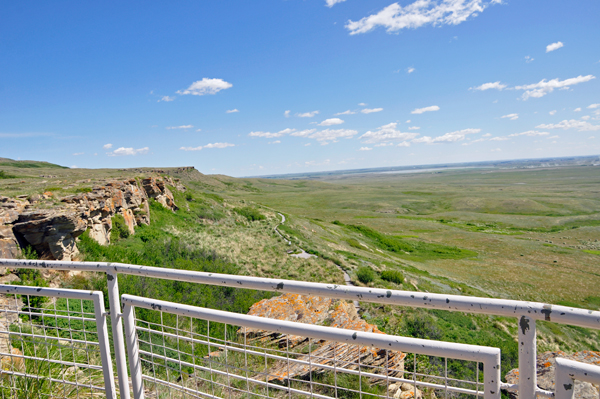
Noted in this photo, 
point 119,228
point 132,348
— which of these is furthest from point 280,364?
point 119,228

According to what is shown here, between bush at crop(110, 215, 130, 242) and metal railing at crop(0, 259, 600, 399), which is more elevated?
metal railing at crop(0, 259, 600, 399)

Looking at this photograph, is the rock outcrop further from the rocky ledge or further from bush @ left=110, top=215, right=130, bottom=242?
bush @ left=110, top=215, right=130, bottom=242

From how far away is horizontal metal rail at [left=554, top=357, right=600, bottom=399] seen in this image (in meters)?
1.36

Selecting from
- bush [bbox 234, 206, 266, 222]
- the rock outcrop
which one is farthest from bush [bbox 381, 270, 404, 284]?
bush [bbox 234, 206, 266, 222]

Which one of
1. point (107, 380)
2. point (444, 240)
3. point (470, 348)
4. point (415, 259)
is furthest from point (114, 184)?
point (444, 240)

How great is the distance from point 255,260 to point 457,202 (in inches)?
3218

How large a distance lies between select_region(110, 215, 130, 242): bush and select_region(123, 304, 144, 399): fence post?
48.2ft

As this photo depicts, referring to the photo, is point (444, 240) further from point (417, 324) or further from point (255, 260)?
point (417, 324)

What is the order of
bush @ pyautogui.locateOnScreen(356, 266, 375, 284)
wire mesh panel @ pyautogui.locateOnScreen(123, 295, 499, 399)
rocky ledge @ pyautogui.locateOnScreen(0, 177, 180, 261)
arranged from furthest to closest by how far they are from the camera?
bush @ pyautogui.locateOnScreen(356, 266, 375, 284), rocky ledge @ pyautogui.locateOnScreen(0, 177, 180, 261), wire mesh panel @ pyautogui.locateOnScreen(123, 295, 499, 399)

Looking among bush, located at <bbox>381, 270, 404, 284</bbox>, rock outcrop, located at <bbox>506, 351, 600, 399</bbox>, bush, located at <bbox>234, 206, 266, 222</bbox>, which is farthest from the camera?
bush, located at <bbox>234, 206, 266, 222</bbox>

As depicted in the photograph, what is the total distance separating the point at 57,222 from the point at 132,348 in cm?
1074

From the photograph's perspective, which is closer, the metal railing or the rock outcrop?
the metal railing

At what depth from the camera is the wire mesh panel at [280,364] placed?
1712 millimetres

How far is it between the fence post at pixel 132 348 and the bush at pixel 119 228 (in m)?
14.7
